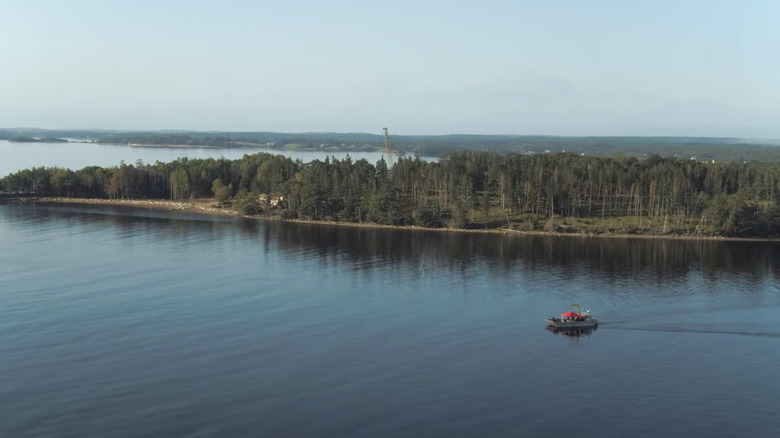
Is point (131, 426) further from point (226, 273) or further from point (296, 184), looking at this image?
point (296, 184)

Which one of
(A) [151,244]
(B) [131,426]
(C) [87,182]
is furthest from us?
(C) [87,182]

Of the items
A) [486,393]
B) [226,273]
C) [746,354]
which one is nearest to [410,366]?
[486,393]

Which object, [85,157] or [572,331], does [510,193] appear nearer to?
[572,331]

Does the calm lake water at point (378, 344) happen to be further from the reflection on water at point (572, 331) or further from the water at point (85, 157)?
the water at point (85, 157)

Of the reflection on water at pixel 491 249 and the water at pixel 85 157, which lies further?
the water at pixel 85 157

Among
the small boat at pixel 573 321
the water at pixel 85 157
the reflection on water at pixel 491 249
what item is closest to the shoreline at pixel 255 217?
the reflection on water at pixel 491 249

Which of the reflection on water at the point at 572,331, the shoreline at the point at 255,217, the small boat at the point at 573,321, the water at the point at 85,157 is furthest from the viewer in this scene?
the water at the point at 85,157

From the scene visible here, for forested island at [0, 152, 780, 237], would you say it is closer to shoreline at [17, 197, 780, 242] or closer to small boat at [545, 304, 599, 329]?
shoreline at [17, 197, 780, 242]
